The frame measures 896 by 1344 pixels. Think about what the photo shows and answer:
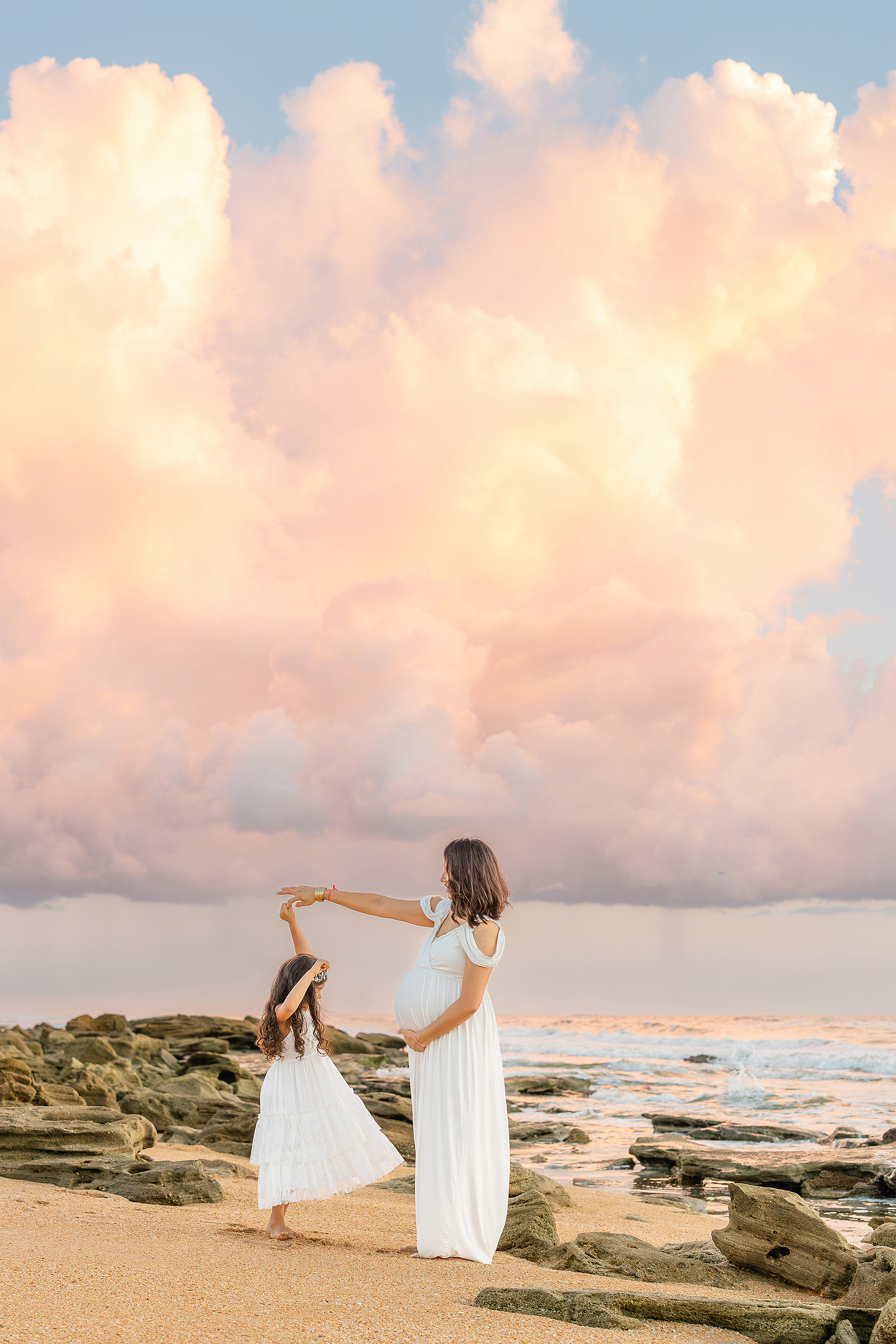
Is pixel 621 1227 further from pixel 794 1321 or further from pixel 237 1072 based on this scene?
pixel 237 1072

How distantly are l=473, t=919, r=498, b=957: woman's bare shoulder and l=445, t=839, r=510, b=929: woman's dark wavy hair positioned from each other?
3cm

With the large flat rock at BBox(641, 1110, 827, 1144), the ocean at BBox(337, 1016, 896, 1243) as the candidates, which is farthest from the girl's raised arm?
the large flat rock at BBox(641, 1110, 827, 1144)

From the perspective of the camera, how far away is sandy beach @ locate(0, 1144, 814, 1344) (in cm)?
468

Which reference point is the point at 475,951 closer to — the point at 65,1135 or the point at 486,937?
the point at 486,937

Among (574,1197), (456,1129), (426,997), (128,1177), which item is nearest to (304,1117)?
(456,1129)

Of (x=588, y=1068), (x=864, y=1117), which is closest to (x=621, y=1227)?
(x=864, y=1117)

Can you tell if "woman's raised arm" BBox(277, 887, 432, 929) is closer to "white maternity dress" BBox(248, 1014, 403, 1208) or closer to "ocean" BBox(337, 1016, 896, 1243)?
"white maternity dress" BBox(248, 1014, 403, 1208)

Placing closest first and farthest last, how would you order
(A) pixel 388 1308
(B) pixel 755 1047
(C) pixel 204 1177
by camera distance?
(A) pixel 388 1308, (C) pixel 204 1177, (B) pixel 755 1047

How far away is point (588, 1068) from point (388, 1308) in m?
32.9

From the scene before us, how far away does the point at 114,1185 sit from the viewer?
902cm

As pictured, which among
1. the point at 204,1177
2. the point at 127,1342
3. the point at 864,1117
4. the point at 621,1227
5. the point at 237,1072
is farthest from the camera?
the point at 237,1072

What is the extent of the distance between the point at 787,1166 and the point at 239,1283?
35.9 ft

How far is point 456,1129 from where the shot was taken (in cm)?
636

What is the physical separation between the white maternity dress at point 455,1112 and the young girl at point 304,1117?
1026 mm
